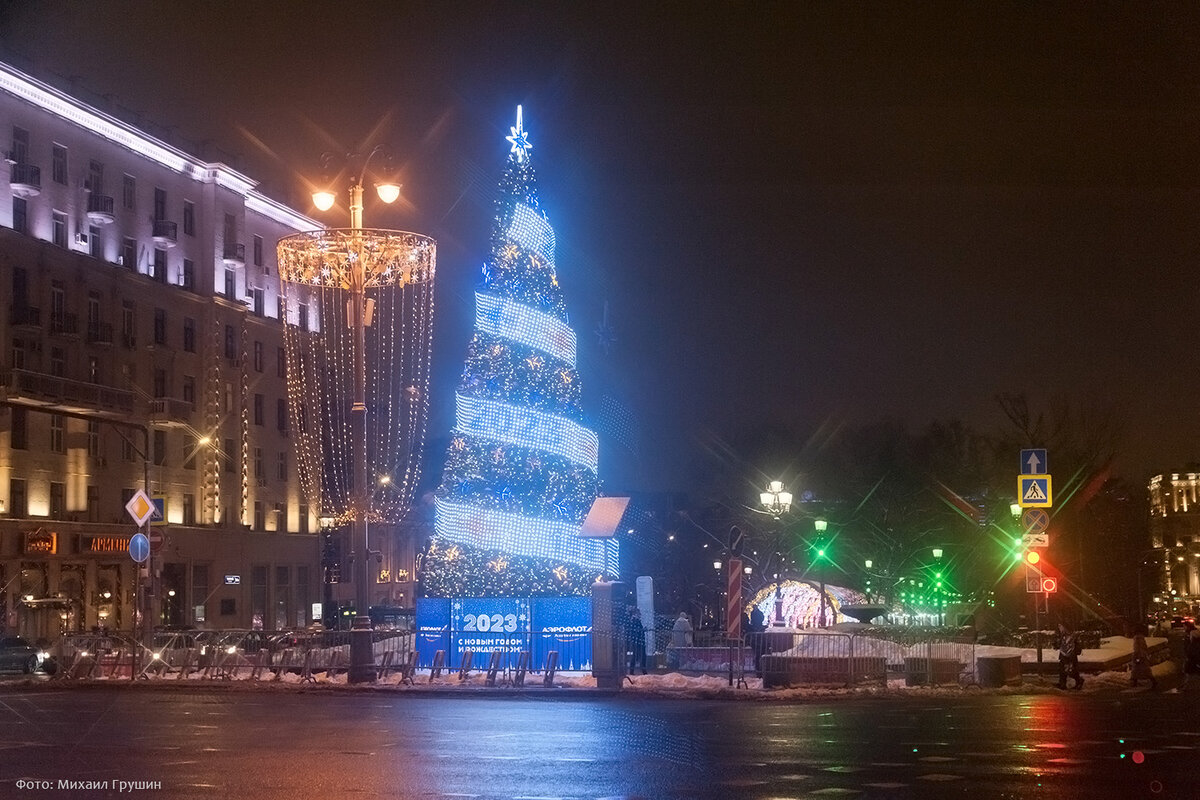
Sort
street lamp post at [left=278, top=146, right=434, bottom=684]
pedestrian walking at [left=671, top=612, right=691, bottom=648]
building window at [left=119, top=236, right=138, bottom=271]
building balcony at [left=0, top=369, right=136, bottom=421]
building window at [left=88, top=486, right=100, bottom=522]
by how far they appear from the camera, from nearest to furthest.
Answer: street lamp post at [left=278, top=146, right=434, bottom=684] < pedestrian walking at [left=671, top=612, right=691, bottom=648] < building balcony at [left=0, top=369, right=136, bottom=421] < building window at [left=88, top=486, right=100, bottom=522] < building window at [left=119, top=236, right=138, bottom=271]

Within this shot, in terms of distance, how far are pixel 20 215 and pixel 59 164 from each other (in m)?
3.32

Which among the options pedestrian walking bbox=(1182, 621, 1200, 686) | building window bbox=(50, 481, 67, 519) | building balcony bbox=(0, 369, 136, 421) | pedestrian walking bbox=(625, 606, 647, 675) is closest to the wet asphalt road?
pedestrian walking bbox=(625, 606, 647, 675)

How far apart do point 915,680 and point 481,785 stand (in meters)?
18.6

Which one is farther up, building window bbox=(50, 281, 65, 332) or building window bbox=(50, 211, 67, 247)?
building window bbox=(50, 211, 67, 247)

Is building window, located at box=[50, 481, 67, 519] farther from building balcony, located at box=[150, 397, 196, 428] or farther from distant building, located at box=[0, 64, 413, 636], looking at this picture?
building balcony, located at box=[150, 397, 196, 428]

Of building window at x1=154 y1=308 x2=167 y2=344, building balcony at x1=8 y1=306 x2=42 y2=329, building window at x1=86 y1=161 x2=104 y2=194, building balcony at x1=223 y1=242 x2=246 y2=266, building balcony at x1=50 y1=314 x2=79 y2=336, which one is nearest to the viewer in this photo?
building balcony at x1=8 y1=306 x2=42 y2=329

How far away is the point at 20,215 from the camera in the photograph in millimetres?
55344

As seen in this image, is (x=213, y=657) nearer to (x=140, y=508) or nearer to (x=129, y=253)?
(x=140, y=508)

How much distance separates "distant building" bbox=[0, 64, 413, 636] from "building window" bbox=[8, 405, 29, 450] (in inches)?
2.5

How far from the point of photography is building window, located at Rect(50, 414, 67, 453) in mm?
56750

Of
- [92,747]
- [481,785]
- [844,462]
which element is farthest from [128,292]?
[481,785]

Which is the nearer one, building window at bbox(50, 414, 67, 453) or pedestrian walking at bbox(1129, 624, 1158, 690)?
pedestrian walking at bbox(1129, 624, 1158, 690)

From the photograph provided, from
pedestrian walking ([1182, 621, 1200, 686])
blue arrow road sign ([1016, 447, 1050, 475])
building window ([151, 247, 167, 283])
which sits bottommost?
pedestrian walking ([1182, 621, 1200, 686])

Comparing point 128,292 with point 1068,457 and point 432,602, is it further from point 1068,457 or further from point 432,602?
point 1068,457
